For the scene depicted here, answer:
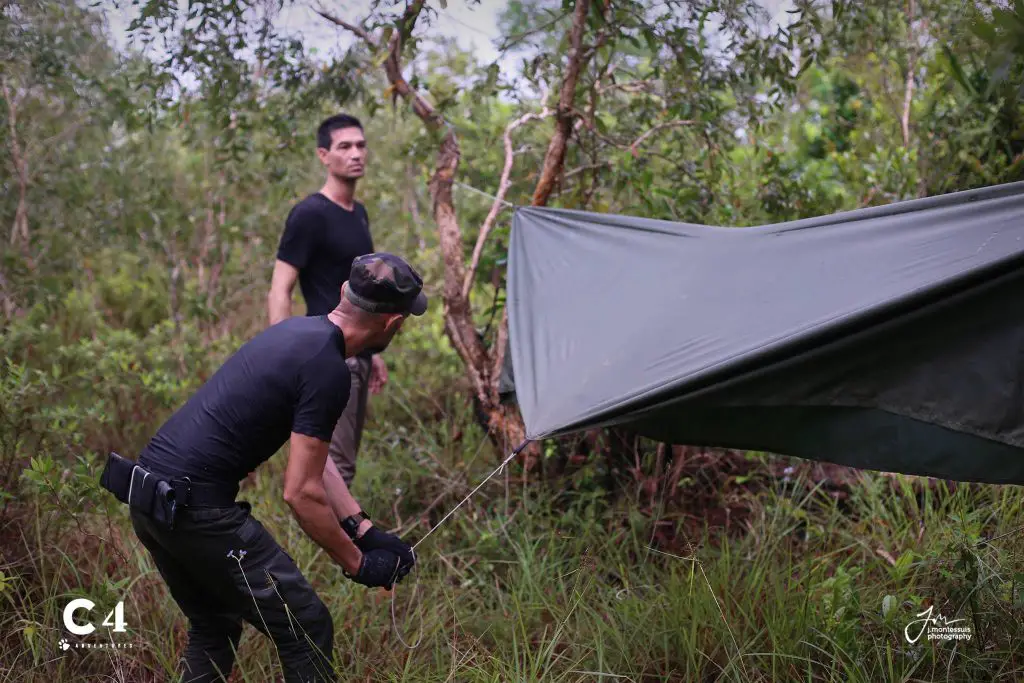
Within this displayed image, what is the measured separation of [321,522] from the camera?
2494 millimetres

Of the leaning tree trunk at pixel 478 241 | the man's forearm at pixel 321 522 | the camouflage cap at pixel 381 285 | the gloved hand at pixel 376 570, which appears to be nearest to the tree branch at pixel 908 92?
the leaning tree trunk at pixel 478 241

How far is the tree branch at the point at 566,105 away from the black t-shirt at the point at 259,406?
1744 mm

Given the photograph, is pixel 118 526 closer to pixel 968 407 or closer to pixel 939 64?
pixel 968 407

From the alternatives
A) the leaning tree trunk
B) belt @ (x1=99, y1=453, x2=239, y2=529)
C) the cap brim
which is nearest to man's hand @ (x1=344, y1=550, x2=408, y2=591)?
belt @ (x1=99, y1=453, x2=239, y2=529)

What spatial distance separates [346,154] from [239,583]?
1989mm

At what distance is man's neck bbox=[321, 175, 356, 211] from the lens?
12.8 ft

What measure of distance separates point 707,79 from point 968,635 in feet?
9.25

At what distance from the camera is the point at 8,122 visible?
509 centimetres

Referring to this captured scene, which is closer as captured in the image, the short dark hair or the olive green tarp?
the olive green tarp

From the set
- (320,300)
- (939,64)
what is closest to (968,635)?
(320,300)

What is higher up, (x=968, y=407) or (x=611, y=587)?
(x=968, y=407)

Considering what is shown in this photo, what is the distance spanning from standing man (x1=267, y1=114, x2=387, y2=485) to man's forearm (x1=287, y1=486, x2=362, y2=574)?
1171 millimetres

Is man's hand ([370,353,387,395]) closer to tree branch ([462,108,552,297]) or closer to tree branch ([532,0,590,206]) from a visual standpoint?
tree branch ([462,108,552,297])

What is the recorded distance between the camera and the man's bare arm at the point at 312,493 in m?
2.41
